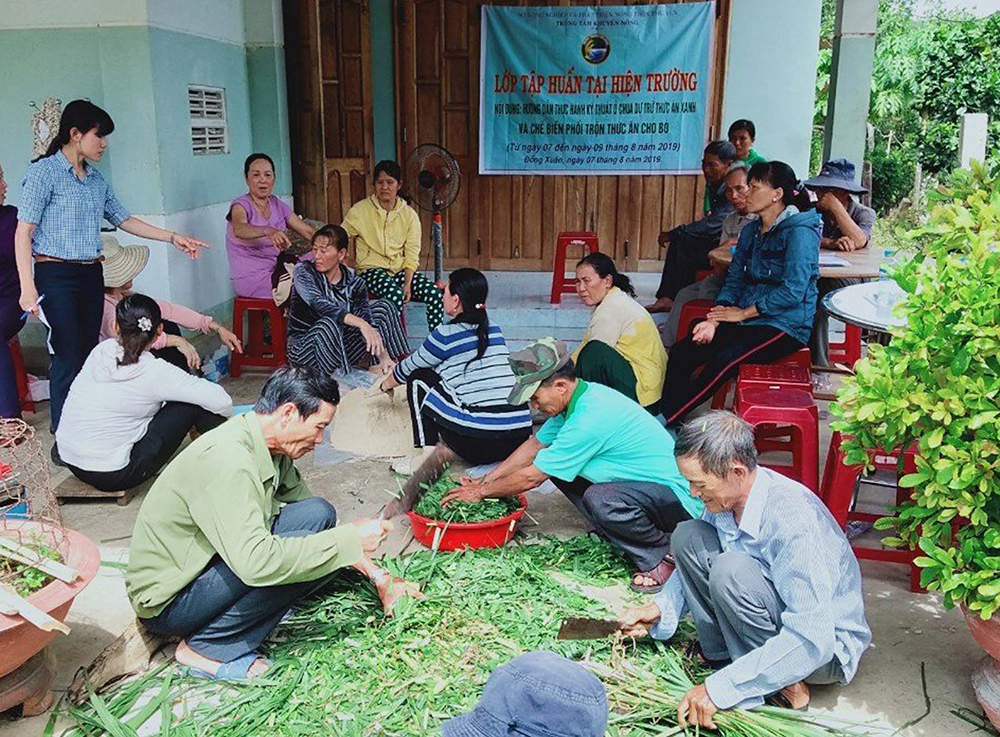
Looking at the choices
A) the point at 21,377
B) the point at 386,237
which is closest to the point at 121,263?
the point at 21,377

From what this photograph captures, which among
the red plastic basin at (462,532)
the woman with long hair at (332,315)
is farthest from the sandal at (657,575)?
the woman with long hair at (332,315)

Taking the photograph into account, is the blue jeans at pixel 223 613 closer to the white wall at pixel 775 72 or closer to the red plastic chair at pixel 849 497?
the red plastic chair at pixel 849 497

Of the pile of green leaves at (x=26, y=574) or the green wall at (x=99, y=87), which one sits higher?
the green wall at (x=99, y=87)

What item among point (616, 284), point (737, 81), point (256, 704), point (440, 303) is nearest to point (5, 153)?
point (440, 303)

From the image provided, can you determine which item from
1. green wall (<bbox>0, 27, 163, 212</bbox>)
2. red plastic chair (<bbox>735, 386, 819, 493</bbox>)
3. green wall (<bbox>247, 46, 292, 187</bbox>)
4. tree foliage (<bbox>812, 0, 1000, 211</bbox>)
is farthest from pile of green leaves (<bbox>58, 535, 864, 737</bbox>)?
tree foliage (<bbox>812, 0, 1000, 211</bbox>)

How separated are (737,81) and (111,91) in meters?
4.92

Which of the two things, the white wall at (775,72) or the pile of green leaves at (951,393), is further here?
the white wall at (775,72)

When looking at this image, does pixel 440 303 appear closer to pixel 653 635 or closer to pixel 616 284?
pixel 616 284

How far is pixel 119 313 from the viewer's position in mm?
3914

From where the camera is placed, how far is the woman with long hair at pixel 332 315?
18.0ft

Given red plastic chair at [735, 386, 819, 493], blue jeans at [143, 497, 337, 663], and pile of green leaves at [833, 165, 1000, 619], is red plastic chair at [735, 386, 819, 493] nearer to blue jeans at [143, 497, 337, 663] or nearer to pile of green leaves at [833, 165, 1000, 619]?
pile of green leaves at [833, 165, 1000, 619]

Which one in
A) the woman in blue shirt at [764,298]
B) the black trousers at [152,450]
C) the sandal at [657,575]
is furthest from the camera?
the woman in blue shirt at [764,298]

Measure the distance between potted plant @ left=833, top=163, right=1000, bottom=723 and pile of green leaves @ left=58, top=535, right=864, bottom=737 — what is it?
0.60 metres

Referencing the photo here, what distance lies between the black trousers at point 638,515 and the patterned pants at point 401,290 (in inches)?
120
